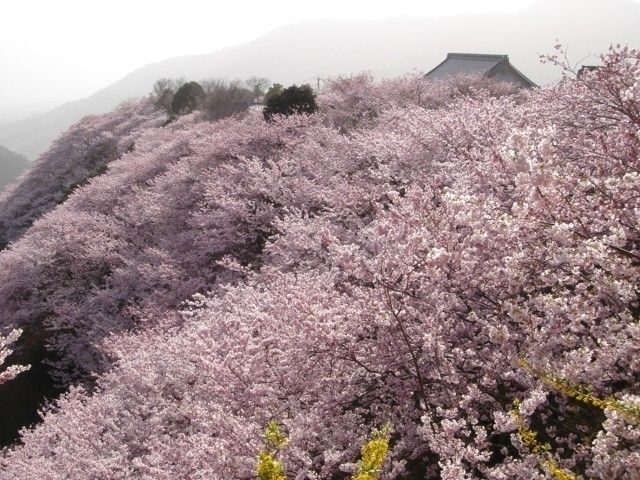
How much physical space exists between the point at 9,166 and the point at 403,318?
153 metres

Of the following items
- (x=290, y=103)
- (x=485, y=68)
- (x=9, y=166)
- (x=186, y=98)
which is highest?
(x=290, y=103)

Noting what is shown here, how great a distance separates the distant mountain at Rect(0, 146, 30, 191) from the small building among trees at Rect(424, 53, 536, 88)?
391 ft

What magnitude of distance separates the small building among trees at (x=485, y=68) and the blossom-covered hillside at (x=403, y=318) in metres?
24.7

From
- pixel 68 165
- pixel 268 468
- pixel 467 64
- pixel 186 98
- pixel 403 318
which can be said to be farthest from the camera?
pixel 186 98

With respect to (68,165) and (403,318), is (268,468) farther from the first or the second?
(68,165)

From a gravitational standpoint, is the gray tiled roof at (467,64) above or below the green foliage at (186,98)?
below

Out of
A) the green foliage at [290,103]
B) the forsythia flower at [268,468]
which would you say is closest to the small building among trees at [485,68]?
the green foliage at [290,103]

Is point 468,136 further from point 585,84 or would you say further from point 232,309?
point 232,309

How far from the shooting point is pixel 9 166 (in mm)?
133625

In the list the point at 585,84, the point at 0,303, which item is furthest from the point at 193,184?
the point at 585,84

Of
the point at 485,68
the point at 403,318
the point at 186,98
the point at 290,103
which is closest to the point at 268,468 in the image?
the point at 403,318

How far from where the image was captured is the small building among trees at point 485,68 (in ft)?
126

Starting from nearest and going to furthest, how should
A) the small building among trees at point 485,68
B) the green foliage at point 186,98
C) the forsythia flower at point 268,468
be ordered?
the forsythia flower at point 268,468
the small building among trees at point 485,68
the green foliage at point 186,98

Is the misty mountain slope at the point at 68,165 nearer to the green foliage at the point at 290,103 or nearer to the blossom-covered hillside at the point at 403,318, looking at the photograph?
the green foliage at the point at 290,103
